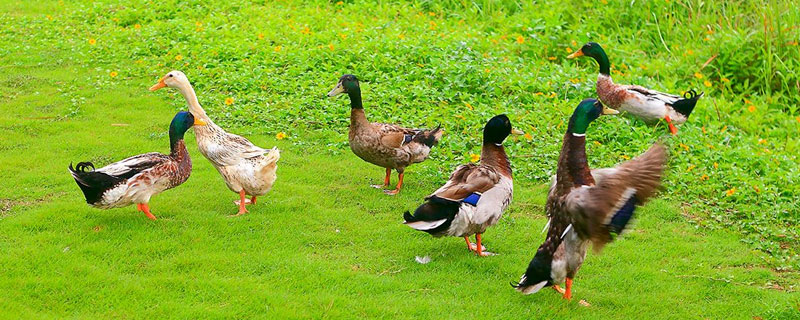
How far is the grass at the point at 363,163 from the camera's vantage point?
19.0ft

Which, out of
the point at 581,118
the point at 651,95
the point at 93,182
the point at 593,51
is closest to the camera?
the point at 581,118

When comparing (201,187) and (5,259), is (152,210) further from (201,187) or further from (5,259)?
(5,259)

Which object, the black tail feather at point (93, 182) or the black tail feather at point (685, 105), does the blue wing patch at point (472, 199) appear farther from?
the black tail feather at point (685, 105)

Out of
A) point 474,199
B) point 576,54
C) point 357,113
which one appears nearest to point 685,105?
point 576,54

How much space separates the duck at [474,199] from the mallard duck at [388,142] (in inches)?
42.6

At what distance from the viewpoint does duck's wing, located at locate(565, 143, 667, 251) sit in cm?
511

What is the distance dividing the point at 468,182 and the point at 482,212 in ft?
0.78

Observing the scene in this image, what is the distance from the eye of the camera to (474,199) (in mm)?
6129

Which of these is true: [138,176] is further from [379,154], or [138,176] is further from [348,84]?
[348,84]

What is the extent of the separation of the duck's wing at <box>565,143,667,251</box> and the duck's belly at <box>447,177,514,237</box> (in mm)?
762

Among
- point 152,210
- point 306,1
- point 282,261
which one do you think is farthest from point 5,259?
point 306,1

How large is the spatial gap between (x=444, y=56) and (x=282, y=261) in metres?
5.00

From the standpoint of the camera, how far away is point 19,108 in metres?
9.46

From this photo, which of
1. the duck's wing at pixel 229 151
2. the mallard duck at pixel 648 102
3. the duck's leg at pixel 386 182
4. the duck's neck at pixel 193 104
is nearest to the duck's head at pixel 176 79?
the duck's neck at pixel 193 104
